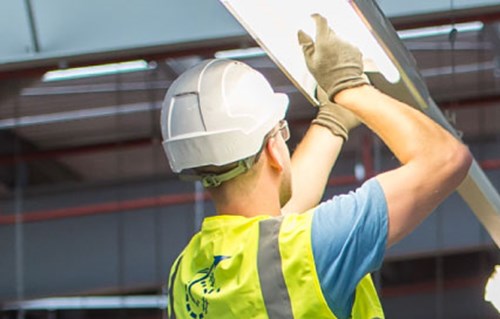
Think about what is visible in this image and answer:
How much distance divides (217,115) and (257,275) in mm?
321

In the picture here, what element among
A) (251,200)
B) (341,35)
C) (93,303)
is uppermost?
(93,303)

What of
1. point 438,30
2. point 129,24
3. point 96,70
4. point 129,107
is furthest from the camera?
point 129,107

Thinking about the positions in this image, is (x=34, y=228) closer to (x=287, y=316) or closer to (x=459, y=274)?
(x=459, y=274)

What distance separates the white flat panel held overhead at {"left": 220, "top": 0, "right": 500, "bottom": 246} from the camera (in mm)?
2529

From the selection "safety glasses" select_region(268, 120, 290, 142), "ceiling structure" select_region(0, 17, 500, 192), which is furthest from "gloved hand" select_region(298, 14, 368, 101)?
Result: "ceiling structure" select_region(0, 17, 500, 192)

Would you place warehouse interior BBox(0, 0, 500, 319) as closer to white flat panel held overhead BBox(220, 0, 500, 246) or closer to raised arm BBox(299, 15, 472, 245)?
white flat panel held overhead BBox(220, 0, 500, 246)

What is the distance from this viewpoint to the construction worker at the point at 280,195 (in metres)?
2.37

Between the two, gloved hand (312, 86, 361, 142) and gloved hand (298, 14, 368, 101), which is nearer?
gloved hand (298, 14, 368, 101)

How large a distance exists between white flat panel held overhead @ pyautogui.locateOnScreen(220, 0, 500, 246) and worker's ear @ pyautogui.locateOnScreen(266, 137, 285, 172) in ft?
0.70

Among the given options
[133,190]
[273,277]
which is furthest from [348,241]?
[133,190]

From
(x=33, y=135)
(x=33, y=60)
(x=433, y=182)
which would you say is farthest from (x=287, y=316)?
(x=33, y=135)

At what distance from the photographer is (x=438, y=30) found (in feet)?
29.1

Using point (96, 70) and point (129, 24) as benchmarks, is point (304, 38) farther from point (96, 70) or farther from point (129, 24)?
point (96, 70)

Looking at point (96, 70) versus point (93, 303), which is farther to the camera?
point (93, 303)
